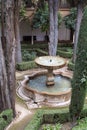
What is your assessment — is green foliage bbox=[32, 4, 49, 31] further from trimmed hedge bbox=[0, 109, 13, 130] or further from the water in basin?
trimmed hedge bbox=[0, 109, 13, 130]

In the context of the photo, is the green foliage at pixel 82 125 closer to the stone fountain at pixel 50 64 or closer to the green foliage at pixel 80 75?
the green foliage at pixel 80 75

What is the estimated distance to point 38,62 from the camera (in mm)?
13945

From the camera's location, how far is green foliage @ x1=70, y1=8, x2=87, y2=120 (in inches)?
364

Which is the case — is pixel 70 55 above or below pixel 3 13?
below

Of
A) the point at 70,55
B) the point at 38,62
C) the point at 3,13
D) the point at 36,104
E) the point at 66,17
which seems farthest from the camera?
the point at 66,17

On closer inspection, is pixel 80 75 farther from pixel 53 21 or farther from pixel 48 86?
pixel 53 21

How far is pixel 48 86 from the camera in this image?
14398mm

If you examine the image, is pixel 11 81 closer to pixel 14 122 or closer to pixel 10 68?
pixel 10 68

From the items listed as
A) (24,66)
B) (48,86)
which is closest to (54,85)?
(48,86)

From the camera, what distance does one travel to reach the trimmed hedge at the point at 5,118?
1003 cm

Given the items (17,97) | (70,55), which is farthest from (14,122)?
(70,55)

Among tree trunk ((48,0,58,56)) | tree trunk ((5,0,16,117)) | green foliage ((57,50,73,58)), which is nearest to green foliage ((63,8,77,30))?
green foliage ((57,50,73,58))

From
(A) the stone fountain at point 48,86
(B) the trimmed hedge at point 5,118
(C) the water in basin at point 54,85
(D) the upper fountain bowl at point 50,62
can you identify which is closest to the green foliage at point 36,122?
(B) the trimmed hedge at point 5,118

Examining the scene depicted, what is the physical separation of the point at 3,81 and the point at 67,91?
4.08 metres
